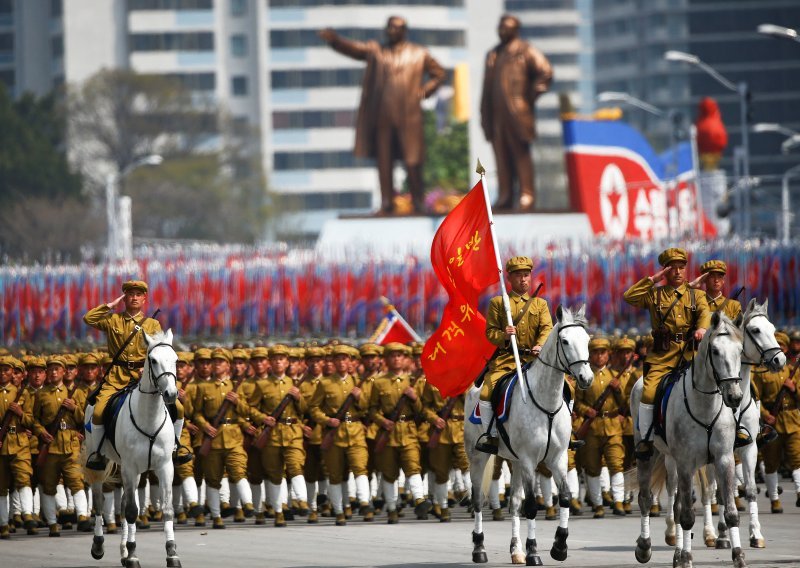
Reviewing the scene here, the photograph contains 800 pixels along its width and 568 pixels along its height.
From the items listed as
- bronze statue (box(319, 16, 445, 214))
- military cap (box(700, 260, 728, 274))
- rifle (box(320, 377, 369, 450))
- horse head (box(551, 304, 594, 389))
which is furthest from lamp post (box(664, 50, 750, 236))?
horse head (box(551, 304, 594, 389))

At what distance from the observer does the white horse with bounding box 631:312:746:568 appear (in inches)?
563

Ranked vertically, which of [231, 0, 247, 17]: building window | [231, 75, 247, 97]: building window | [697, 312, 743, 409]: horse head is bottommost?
[697, 312, 743, 409]: horse head

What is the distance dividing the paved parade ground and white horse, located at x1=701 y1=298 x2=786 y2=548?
0.78ft

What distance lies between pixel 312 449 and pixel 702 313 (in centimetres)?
651

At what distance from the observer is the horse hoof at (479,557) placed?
1565 cm

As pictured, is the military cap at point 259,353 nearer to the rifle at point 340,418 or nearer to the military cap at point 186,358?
the military cap at point 186,358

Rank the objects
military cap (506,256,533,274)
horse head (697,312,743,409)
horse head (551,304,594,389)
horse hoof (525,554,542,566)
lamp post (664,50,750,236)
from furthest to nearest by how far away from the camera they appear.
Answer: lamp post (664,50,750,236) < military cap (506,256,533,274) < horse hoof (525,554,542,566) < horse head (551,304,594,389) < horse head (697,312,743,409)

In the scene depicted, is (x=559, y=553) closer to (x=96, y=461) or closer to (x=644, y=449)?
(x=644, y=449)

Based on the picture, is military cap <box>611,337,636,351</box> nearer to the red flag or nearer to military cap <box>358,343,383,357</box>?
military cap <box>358,343,383,357</box>

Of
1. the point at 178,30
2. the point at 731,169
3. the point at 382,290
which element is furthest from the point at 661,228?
the point at 731,169

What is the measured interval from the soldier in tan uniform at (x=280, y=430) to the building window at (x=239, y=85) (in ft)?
317

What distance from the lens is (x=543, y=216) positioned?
4819 centimetres

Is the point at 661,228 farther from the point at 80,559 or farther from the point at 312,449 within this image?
the point at 80,559

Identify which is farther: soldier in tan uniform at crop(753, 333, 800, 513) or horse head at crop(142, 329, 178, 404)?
soldier in tan uniform at crop(753, 333, 800, 513)
